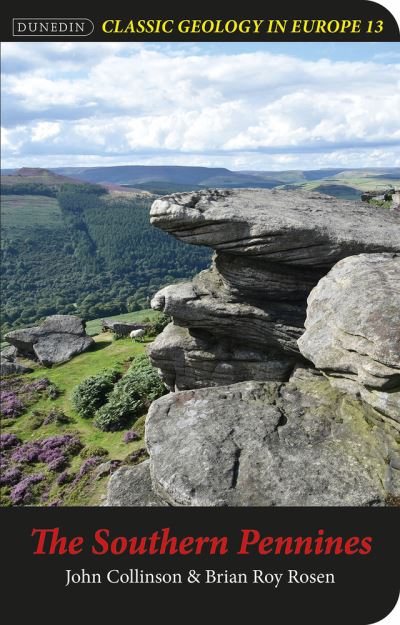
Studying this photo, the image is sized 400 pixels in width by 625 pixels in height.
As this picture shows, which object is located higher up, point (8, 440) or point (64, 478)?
point (64, 478)

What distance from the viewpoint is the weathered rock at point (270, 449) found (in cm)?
1505

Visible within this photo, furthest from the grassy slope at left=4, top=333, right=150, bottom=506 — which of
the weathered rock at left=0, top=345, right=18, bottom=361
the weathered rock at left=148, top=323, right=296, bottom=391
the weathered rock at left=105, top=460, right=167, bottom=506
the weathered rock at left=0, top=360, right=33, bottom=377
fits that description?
the weathered rock at left=148, top=323, right=296, bottom=391

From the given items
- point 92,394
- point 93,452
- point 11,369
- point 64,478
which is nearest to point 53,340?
point 11,369

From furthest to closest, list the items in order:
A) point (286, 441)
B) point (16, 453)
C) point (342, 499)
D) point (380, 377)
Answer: point (16, 453) < point (286, 441) < point (342, 499) < point (380, 377)

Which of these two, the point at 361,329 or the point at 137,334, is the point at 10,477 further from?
the point at 361,329

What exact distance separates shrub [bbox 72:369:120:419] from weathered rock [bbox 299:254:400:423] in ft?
90.9

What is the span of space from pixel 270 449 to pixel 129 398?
22.3 metres

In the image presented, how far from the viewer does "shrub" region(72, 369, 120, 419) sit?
132ft

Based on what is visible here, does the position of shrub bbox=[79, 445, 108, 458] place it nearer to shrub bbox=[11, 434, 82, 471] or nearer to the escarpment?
shrub bbox=[11, 434, 82, 471]

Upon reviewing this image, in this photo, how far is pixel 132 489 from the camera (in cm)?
2002

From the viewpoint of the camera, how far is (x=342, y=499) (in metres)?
14.7
